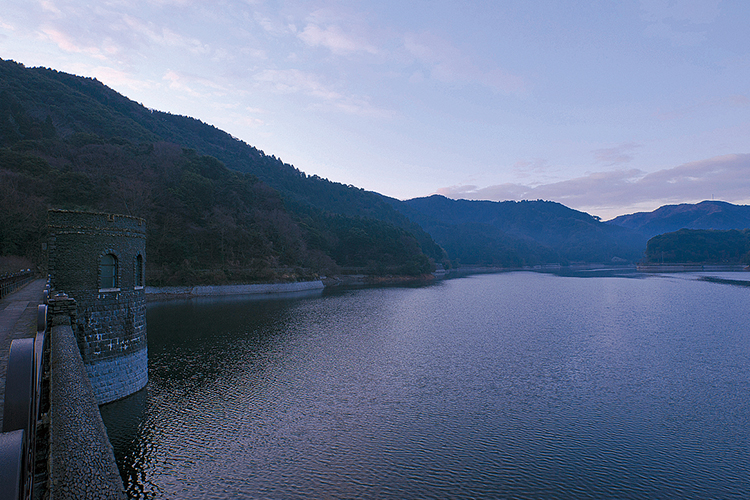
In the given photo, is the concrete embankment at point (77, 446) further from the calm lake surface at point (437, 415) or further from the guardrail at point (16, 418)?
the calm lake surface at point (437, 415)

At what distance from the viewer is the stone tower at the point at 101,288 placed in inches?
643

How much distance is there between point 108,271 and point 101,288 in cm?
81

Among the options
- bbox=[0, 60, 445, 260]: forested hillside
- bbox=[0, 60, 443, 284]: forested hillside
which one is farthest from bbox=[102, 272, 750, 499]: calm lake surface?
bbox=[0, 60, 445, 260]: forested hillside

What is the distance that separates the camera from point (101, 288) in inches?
664

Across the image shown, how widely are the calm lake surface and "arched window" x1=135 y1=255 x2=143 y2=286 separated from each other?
5.02 meters

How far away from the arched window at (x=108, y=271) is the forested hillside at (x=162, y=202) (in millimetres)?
36851

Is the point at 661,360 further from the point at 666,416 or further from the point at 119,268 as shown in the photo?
the point at 119,268

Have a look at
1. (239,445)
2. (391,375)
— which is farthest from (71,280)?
(391,375)

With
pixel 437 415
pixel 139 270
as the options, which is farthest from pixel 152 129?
pixel 437 415

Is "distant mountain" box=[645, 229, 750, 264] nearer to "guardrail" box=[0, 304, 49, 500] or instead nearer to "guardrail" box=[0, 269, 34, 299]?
"guardrail" box=[0, 269, 34, 299]

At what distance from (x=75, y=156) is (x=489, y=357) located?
75.2 meters

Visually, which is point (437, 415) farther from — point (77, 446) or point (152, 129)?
point (152, 129)

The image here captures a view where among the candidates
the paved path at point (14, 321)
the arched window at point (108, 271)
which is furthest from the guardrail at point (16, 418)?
the arched window at point (108, 271)

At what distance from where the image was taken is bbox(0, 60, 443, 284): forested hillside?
54.5 meters
